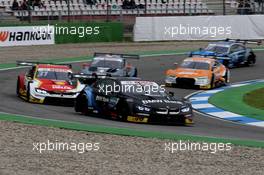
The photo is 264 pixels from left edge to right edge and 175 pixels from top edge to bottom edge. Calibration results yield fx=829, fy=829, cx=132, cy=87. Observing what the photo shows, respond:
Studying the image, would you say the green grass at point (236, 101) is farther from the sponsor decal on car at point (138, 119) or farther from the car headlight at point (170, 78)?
the sponsor decal on car at point (138, 119)

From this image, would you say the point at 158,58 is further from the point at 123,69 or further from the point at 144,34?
the point at 123,69

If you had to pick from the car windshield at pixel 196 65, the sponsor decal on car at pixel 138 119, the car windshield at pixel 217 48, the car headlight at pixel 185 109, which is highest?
the car headlight at pixel 185 109

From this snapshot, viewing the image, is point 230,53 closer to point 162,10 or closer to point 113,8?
point 113,8

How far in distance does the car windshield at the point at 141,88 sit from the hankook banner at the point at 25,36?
2178cm

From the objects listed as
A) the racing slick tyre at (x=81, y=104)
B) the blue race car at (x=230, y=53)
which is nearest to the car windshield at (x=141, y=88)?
the racing slick tyre at (x=81, y=104)

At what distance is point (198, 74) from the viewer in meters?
30.9

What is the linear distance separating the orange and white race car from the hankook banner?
46.5 feet

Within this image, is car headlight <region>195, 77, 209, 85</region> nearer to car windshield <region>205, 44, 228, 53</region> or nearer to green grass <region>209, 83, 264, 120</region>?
green grass <region>209, 83, 264, 120</region>

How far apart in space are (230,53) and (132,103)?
17.5 meters

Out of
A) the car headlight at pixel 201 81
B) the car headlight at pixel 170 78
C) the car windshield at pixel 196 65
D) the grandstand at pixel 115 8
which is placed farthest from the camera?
the grandstand at pixel 115 8

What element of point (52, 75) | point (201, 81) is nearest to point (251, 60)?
point (201, 81)

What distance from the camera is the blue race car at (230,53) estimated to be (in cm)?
3728

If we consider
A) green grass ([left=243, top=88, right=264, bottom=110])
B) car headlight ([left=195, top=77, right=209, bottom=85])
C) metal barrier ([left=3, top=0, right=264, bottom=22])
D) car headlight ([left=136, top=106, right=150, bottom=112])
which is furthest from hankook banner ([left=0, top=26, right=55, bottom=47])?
car headlight ([left=136, top=106, right=150, bottom=112])

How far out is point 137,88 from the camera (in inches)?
861
